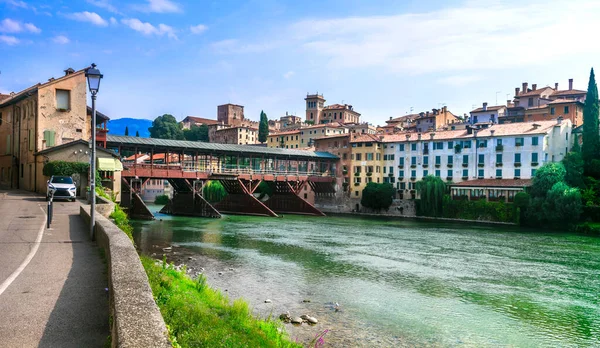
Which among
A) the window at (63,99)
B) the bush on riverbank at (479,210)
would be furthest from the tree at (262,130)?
the window at (63,99)

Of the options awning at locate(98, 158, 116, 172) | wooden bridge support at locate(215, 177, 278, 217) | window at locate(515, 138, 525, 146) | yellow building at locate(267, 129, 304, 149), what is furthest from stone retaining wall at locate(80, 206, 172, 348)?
yellow building at locate(267, 129, 304, 149)

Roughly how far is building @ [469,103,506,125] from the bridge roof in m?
32.5

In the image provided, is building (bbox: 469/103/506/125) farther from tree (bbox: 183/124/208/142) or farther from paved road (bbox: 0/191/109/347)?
paved road (bbox: 0/191/109/347)

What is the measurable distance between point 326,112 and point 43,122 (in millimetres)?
99202

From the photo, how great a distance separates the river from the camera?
49.1ft

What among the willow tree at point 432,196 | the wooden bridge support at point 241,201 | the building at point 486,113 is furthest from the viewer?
the building at point 486,113

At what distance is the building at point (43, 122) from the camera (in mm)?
36375

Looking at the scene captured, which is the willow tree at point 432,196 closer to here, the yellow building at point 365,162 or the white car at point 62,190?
the yellow building at point 365,162

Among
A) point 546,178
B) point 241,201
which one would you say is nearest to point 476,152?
point 546,178

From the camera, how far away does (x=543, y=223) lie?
49.2 m

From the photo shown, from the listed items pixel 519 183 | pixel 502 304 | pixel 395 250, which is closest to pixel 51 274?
pixel 502 304

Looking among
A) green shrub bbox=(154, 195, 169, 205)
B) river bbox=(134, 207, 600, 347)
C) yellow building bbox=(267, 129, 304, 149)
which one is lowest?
green shrub bbox=(154, 195, 169, 205)

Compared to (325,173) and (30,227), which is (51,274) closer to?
(30,227)

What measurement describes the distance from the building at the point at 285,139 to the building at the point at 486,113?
3900 cm
